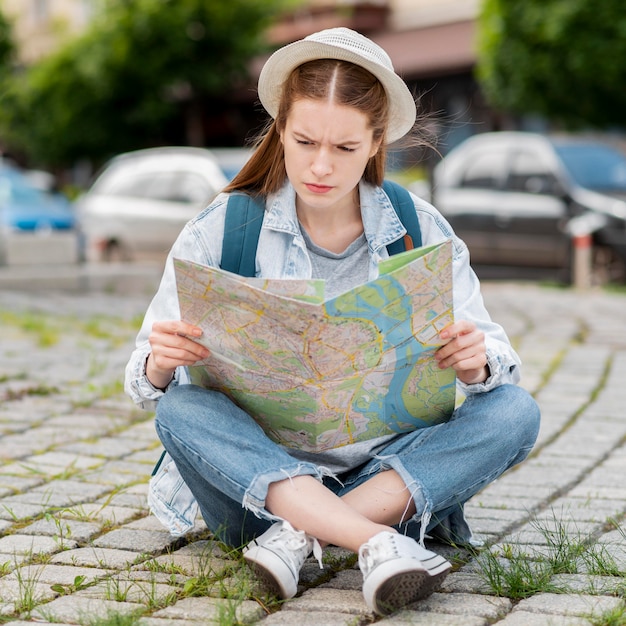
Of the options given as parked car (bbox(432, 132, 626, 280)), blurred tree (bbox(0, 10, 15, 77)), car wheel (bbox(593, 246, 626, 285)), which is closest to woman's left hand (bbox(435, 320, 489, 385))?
parked car (bbox(432, 132, 626, 280))

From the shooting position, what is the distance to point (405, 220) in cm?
326

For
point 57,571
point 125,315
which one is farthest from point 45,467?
point 125,315

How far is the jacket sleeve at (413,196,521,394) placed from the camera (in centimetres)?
309

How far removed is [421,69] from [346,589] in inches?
811

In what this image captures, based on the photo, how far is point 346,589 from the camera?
2977 mm

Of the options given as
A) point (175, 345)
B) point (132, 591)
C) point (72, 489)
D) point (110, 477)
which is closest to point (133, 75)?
point (110, 477)

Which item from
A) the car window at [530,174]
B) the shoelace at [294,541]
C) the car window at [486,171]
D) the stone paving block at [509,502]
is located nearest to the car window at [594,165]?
the car window at [530,174]

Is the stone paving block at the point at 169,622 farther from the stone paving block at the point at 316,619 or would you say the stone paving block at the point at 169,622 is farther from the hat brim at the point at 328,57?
the hat brim at the point at 328,57

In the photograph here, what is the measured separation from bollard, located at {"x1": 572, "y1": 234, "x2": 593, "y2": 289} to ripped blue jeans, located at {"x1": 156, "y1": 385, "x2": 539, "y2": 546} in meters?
7.54

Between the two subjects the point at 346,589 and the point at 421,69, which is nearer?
the point at 346,589

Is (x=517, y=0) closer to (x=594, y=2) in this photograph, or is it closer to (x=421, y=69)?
(x=594, y=2)

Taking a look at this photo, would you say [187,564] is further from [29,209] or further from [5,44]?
[29,209]

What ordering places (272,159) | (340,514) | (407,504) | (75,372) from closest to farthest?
1. (340,514)
2. (407,504)
3. (272,159)
4. (75,372)

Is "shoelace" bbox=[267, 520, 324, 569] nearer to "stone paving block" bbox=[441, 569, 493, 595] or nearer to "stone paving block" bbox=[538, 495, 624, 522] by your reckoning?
"stone paving block" bbox=[441, 569, 493, 595]
